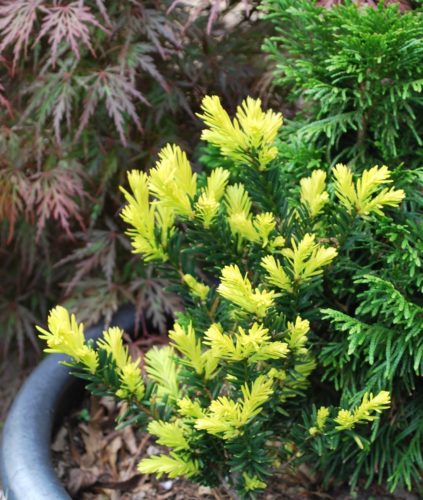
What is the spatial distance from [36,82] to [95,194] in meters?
0.43

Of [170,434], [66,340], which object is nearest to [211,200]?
[66,340]

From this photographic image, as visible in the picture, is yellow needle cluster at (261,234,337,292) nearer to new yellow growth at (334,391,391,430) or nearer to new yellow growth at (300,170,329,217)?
new yellow growth at (300,170,329,217)

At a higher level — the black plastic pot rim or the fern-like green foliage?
the fern-like green foliage

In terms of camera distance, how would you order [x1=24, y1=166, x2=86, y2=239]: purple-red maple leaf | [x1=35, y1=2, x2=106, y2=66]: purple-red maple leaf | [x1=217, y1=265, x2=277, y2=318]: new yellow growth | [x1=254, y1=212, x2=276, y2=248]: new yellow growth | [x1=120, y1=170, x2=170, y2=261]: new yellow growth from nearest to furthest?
[x1=217, y1=265, x2=277, y2=318]: new yellow growth < [x1=254, y1=212, x2=276, y2=248]: new yellow growth < [x1=120, y1=170, x2=170, y2=261]: new yellow growth < [x1=35, y1=2, x2=106, y2=66]: purple-red maple leaf < [x1=24, y1=166, x2=86, y2=239]: purple-red maple leaf

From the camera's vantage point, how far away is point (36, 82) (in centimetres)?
224

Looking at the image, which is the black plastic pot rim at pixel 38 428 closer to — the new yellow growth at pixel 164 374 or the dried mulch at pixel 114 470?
the dried mulch at pixel 114 470

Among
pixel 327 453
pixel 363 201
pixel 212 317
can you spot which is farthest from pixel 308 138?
pixel 327 453

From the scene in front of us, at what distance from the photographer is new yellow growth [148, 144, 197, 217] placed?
1528 millimetres

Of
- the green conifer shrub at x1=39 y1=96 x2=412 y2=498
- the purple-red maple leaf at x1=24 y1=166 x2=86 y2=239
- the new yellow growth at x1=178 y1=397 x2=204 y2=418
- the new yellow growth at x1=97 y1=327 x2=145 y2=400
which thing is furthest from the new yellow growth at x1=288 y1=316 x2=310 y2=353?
the purple-red maple leaf at x1=24 y1=166 x2=86 y2=239

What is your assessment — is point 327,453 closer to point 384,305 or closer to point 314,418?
point 314,418

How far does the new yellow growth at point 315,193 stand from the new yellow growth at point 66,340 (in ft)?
1.86

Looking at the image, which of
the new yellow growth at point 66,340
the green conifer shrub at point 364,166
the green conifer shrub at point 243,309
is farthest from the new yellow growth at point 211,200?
the new yellow growth at point 66,340

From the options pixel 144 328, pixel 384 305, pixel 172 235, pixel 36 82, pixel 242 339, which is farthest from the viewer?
pixel 144 328

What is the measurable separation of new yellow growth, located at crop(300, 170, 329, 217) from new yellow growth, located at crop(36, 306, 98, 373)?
57 centimetres
